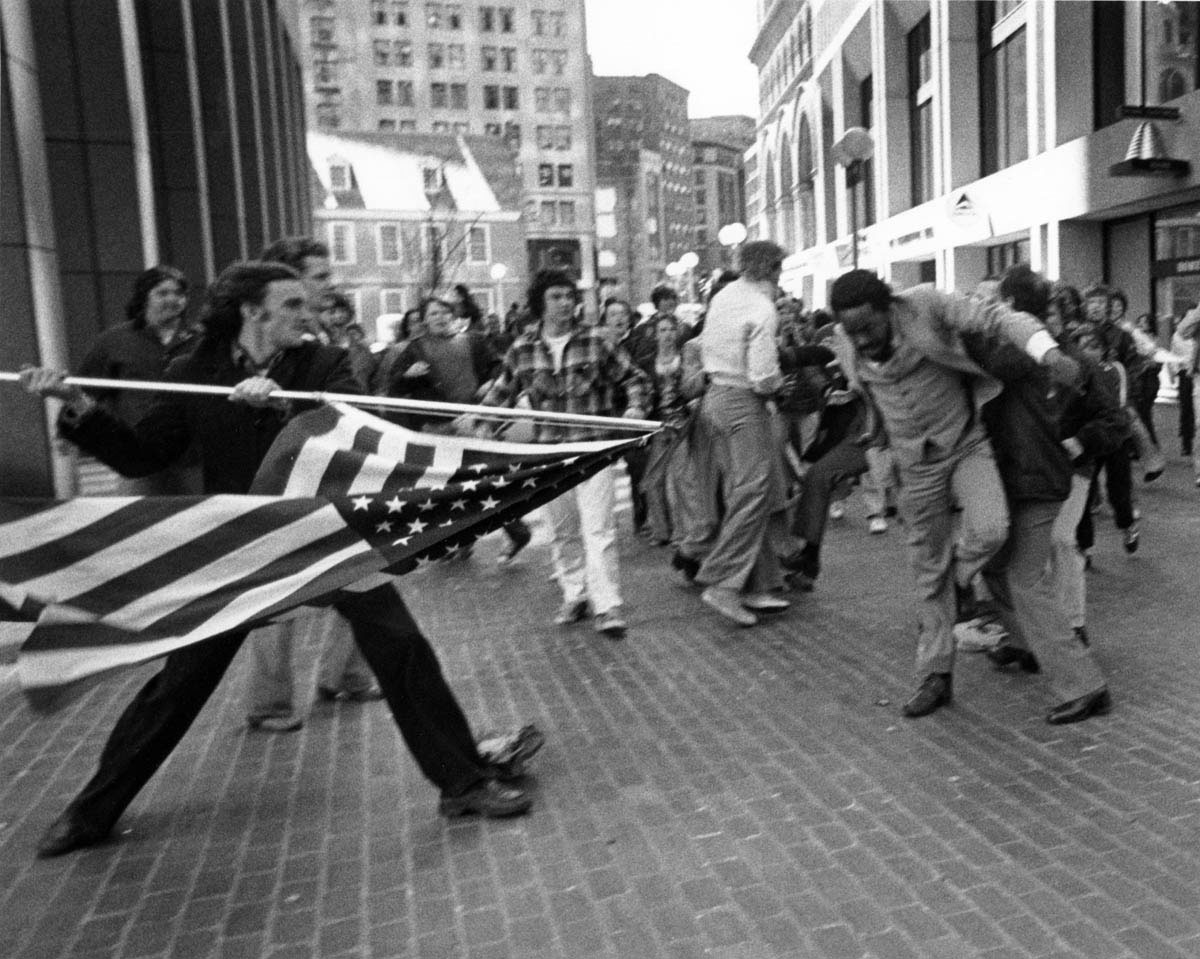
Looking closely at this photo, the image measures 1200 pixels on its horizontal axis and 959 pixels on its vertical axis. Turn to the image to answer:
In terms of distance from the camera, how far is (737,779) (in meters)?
4.35

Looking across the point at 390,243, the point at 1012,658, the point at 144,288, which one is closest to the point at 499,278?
the point at 390,243

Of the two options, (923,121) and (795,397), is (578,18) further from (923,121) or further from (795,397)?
(795,397)

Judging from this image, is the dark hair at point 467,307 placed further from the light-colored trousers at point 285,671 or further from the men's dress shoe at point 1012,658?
the men's dress shoe at point 1012,658

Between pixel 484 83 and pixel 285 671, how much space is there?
3883 inches

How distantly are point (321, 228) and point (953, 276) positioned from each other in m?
51.0

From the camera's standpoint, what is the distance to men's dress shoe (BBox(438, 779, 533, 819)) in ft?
13.4

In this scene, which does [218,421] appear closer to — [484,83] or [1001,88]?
[1001,88]

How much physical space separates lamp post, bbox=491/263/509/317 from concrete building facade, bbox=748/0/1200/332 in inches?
1265

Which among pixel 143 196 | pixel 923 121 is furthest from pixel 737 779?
pixel 923 121

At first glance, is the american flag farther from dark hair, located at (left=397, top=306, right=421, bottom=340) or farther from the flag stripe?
dark hair, located at (left=397, top=306, right=421, bottom=340)

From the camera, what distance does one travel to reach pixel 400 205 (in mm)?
73500

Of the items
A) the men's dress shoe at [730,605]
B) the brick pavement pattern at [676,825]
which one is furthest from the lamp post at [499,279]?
the brick pavement pattern at [676,825]

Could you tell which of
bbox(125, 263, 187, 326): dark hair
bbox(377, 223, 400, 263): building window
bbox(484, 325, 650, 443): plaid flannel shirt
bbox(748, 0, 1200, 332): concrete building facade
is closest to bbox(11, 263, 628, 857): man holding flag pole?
bbox(125, 263, 187, 326): dark hair

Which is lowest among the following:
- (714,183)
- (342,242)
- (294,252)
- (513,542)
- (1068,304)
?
(513,542)
